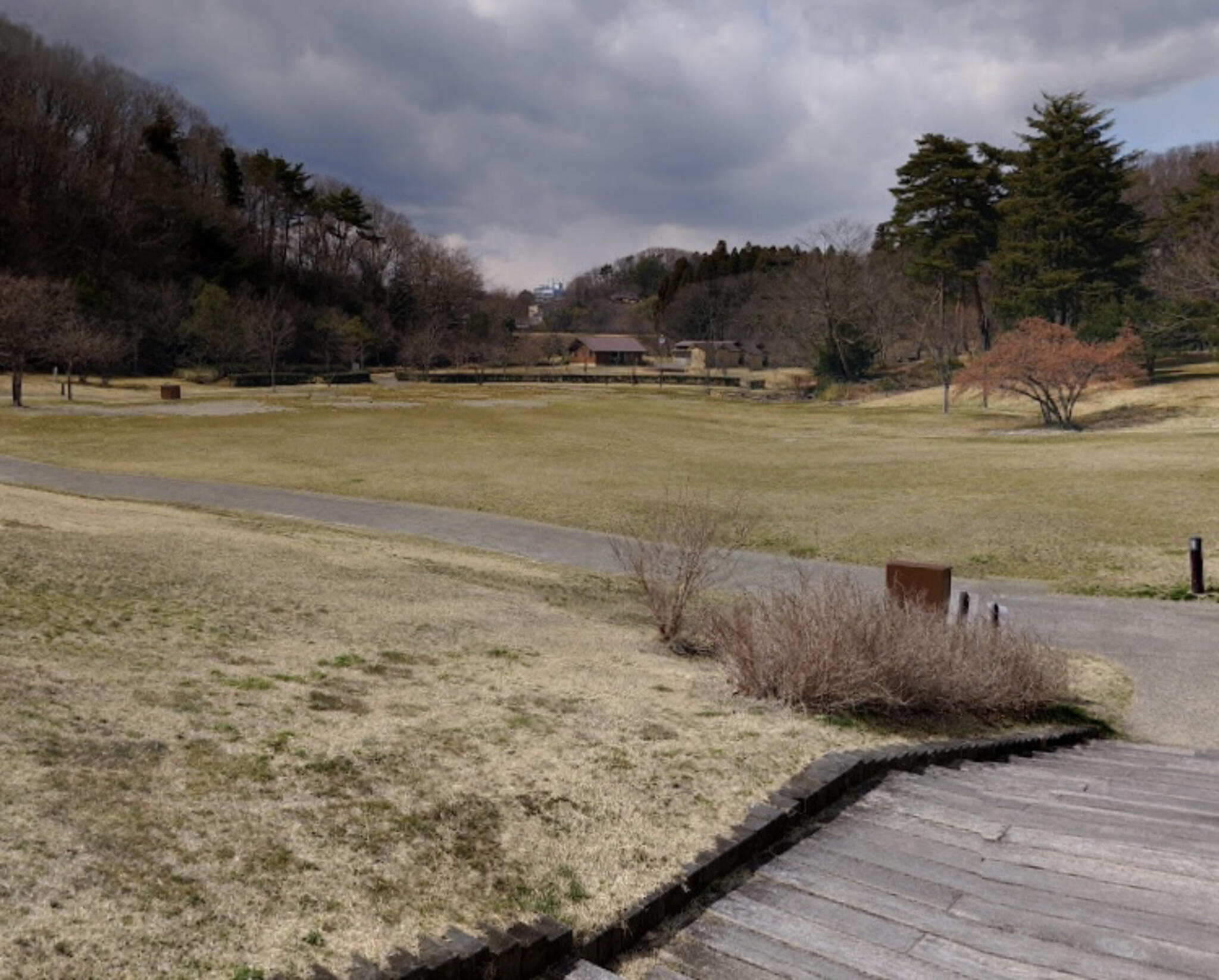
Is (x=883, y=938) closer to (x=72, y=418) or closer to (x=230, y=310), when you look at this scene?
(x=72, y=418)

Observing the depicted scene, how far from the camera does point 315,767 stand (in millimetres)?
5492

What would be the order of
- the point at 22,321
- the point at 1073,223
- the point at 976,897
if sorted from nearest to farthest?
the point at 976,897
the point at 22,321
the point at 1073,223

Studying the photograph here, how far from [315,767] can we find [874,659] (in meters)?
5.10

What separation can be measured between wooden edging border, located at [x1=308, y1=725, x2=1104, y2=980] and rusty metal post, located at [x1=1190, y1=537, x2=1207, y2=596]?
11.6m

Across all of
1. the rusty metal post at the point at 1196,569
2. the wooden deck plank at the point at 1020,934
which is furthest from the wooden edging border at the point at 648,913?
the rusty metal post at the point at 1196,569

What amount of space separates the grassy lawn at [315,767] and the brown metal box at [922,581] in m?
2.22

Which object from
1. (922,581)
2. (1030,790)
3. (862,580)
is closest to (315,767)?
(1030,790)

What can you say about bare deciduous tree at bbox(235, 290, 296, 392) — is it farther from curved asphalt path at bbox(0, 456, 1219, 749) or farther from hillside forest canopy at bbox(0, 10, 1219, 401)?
curved asphalt path at bbox(0, 456, 1219, 749)

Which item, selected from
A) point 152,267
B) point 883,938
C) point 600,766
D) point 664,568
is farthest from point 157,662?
point 152,267

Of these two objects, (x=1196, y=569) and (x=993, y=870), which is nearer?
(x=993, y=870)

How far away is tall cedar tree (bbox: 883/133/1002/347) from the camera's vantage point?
82.1 m

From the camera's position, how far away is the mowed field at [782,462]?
66.8 feet

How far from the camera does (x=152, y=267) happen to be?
87625 millimetres

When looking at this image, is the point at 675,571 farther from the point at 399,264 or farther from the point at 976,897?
the point at 399,264
